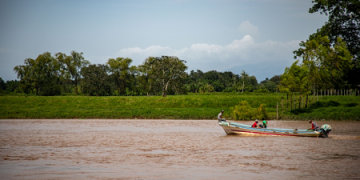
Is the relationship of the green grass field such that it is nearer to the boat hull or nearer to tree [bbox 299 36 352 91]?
tree [bbox 299 36 352 91]

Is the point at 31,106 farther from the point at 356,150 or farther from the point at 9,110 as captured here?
the point at 356,150

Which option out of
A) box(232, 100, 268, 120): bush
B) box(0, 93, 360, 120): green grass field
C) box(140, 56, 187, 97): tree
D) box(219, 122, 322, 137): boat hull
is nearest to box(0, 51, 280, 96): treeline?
box(140, 56, 187, 97): tree

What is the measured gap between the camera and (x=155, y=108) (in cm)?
6481

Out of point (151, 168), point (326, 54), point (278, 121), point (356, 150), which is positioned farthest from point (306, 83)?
point (151, 168)

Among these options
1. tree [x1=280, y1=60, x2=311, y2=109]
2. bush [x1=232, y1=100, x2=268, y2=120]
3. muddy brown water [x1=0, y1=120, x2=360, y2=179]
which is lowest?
muddy brown water [x1=0, y1=120, x2=360, y2=179]

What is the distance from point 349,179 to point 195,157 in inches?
347

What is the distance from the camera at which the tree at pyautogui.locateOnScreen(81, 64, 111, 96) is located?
9219 centimetres

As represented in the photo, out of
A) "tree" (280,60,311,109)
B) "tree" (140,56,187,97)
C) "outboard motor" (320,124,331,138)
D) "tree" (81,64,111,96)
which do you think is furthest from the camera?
"tree" (81,64,111,96)

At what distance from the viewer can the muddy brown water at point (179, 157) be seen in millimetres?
15797

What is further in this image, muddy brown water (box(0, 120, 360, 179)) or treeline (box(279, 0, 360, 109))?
treeline (box(279, 0, 360, 109))

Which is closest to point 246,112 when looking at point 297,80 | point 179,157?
point 297,80

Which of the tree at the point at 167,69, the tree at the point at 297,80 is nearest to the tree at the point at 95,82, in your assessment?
the tree at the point at 167,69

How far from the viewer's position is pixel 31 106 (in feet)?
222

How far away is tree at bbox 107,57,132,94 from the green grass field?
35585 mm
